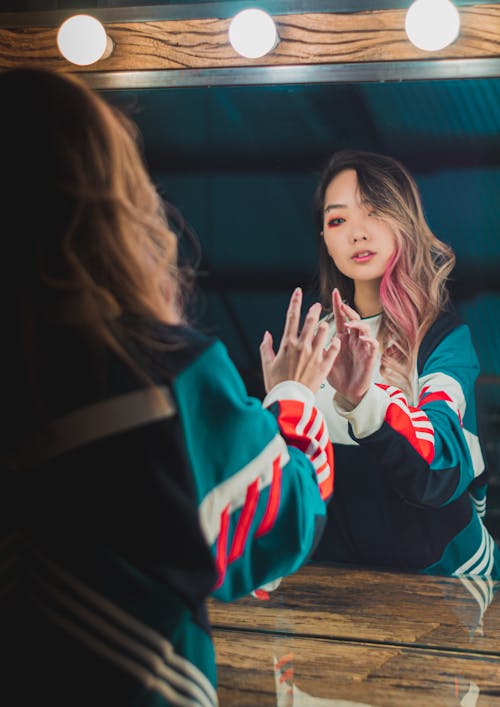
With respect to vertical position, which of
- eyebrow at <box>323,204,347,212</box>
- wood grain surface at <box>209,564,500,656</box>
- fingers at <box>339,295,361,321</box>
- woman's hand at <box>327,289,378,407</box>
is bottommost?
wood grain surface at <box>209,564,500,656</box>

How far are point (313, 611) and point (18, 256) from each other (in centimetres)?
99

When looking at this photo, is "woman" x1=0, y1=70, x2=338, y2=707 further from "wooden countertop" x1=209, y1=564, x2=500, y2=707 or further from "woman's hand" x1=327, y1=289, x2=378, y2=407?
"woman's hand" x1=327, y1=289, x2=378, y2=407

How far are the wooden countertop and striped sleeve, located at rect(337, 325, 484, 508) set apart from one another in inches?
8.0

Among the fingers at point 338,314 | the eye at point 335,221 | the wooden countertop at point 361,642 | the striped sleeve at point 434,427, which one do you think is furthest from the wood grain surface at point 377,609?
the eye at point 335,221

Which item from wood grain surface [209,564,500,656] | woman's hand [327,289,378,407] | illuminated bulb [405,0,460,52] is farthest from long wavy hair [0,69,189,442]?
illuminated bulb [405,0,460,52]

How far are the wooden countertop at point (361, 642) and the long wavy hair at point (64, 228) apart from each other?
69 centimetres

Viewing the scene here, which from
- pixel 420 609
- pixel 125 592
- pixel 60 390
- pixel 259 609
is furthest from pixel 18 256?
pixel 420 609

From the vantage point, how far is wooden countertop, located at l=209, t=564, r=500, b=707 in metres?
1.04

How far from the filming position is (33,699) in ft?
1.89

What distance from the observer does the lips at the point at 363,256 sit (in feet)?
5.10

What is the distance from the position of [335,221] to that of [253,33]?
448 mm

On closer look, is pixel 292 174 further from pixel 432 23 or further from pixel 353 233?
pixel 432 23

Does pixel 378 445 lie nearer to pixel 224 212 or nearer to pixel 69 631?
pixel 224 212

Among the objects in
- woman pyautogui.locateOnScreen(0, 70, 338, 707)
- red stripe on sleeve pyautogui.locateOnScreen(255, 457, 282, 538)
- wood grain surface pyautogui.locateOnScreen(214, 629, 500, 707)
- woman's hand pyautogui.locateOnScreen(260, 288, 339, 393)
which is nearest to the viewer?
woman pyautogui.locateOnScreen(0, 70, 338, 707)
